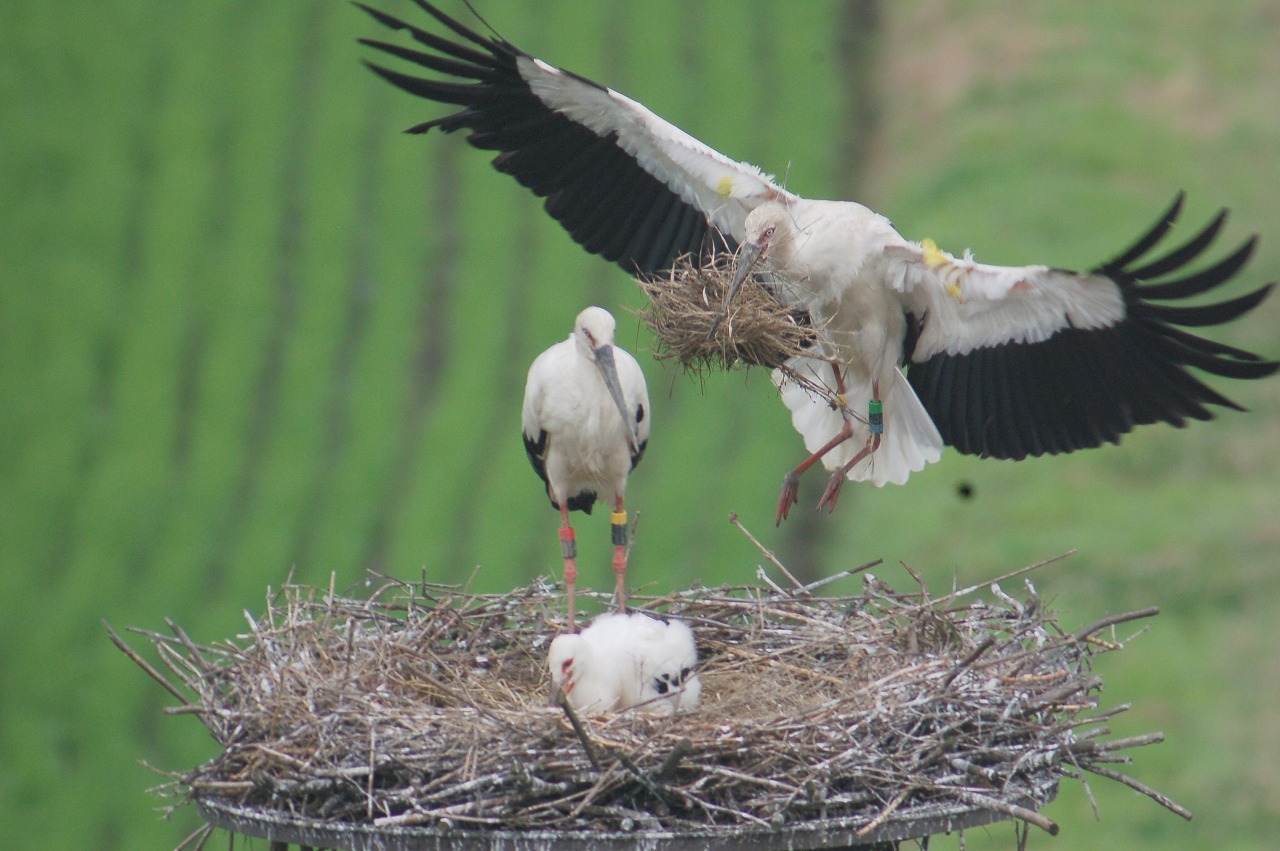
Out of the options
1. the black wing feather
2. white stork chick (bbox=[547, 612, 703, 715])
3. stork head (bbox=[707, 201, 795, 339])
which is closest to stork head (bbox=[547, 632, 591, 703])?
white stork chick (bbox=[547, 612, 703, 715])

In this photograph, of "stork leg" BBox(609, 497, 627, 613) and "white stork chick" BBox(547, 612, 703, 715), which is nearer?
"white stork chick" BBox(547, 612, 703, 715)

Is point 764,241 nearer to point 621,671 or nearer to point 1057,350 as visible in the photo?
point 1057,350

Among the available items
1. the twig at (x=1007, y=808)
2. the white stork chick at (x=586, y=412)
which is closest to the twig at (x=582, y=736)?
the twig at (x=1007, y=808)

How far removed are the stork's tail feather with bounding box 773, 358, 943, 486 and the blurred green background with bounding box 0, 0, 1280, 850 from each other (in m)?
2.52

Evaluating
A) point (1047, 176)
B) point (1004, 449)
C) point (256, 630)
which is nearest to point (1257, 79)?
point (1047, 176)

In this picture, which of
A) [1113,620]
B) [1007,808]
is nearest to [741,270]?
[1113,620]

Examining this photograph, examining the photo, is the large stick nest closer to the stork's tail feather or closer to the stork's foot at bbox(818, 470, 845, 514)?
the stork's foot at bbox(818, 470, 845, 514)

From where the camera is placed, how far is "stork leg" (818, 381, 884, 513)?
23.5 feet

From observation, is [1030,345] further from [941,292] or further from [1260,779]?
[1260,779]

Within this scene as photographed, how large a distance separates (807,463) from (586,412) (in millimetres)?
1306

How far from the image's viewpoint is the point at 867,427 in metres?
7.29

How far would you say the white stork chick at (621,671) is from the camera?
5.71 meters

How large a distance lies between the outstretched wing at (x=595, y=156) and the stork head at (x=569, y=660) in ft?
5.97

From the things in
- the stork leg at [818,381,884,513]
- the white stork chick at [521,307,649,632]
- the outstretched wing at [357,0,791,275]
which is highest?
the outstretched wing at [357,0,791,275]
